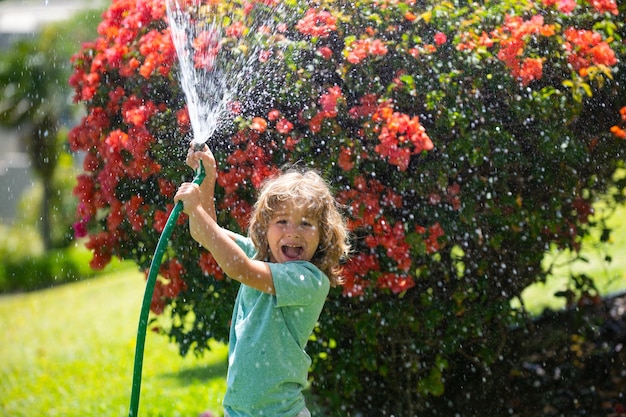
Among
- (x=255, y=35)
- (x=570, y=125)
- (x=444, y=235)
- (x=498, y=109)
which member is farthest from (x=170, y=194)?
(x=570, y=125)

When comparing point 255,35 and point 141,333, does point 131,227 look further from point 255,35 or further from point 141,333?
point 141,333

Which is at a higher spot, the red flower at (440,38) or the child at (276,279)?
the red flower at (440,38)

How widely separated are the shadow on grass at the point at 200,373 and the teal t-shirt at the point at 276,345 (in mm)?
2834

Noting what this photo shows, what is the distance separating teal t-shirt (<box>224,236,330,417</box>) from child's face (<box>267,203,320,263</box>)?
0.06 metres

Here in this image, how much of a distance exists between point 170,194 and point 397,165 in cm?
91

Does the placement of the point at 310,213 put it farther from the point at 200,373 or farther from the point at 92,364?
the point at 92,364

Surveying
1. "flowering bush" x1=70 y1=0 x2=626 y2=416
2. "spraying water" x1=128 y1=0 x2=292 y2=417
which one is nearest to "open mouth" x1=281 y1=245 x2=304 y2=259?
"flowering bush" x1=70 y1=0 x2=626 y2=416

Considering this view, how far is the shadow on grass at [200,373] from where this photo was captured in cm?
547

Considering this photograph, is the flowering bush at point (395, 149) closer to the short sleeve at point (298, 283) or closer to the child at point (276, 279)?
the child at point (276, 279)

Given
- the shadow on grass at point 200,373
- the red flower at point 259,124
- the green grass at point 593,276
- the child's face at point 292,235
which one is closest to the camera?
the child's face at point 292,235

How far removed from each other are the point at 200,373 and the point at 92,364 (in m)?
1.25

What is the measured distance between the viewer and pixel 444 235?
3.50m

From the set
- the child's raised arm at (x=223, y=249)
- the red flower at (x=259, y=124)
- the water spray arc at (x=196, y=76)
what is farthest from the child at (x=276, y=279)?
the red flower at (x=259, y=124)

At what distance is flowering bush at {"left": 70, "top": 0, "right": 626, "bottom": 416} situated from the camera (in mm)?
3451
